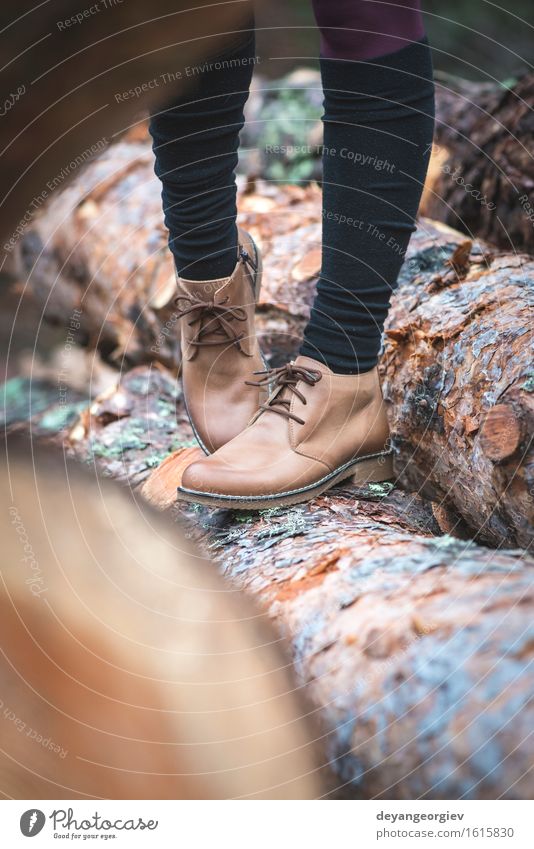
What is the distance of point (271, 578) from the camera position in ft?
2.82

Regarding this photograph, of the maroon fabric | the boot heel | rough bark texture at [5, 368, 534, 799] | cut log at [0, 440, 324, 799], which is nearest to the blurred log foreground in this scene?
the boot heel

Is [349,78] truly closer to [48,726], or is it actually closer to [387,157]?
[387,157]

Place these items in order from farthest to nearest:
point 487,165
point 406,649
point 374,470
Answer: point 487,165 < point 374,470 < point 406,649

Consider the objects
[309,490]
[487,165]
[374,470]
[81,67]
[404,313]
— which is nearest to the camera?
[309,490]

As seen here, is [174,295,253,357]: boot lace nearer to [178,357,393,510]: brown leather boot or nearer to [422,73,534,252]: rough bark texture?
[178,357,393,510]: brown leather boot

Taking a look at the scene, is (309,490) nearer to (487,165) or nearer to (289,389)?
(289,389)

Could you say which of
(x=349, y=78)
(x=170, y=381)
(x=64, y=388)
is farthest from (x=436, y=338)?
(x=64, y=388)

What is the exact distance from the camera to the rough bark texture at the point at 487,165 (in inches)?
57.5

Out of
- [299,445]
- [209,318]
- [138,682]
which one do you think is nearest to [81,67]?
[209,318]

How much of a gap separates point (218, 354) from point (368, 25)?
545 mm

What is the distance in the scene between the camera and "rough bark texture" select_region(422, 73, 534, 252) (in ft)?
4.79

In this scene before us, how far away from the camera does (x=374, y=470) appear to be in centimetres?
114

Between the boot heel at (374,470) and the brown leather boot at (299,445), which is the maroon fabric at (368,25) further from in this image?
the boot heel at (374,470)
